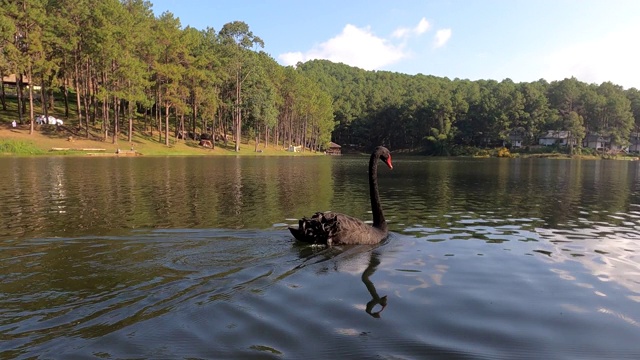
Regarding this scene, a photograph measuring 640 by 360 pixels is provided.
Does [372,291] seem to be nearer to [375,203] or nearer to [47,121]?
[375,203]

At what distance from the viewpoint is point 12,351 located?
515 centimetres

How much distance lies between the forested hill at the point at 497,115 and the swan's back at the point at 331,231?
436 ft

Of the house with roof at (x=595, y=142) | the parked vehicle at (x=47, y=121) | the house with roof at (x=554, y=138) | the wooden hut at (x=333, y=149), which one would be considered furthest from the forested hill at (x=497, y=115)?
the parked vehicle at (x=47, y=121)

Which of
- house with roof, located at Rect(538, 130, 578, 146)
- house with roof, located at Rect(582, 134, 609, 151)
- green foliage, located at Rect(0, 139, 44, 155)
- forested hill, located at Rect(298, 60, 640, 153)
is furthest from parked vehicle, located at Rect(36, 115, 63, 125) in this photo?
house with roof, located at Rect(582, 134, 609, 151)

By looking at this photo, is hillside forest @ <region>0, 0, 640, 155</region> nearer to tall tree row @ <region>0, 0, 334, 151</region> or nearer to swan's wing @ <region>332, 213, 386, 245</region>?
tall tree row @ <region>0, 0, 334, 151</region>

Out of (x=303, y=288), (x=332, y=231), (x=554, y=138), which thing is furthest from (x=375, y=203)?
(x=554, y=138)

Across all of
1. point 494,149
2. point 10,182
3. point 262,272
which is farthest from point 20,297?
point 494,149

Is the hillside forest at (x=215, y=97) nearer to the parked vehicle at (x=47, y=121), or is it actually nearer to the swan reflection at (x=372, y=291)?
the parked vehicle at (x=47, y=121)

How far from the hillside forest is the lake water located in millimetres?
53340

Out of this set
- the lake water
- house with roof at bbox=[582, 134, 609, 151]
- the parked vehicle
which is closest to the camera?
the lake water

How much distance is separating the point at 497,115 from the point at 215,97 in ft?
312

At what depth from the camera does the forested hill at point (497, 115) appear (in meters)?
133

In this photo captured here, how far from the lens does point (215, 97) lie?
80312 mm

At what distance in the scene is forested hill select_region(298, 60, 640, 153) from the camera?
133375 mm
